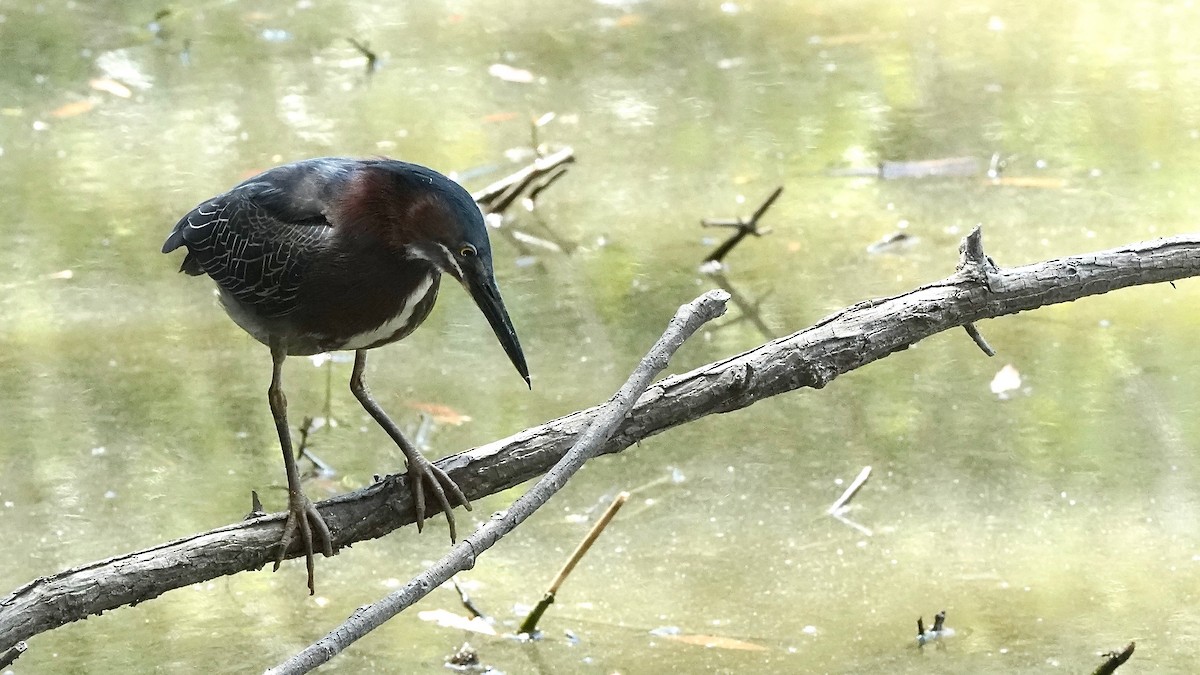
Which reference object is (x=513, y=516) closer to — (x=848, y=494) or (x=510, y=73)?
(x=848, y=494)

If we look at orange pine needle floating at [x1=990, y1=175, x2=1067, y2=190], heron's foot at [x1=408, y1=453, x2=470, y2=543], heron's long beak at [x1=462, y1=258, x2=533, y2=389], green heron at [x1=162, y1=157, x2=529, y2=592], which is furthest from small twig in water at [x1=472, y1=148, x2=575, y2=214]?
heron's long beak at [x1=462, y1=258, x2=533, y2=389]

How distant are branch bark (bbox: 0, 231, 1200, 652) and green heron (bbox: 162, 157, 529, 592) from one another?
6 centimetres

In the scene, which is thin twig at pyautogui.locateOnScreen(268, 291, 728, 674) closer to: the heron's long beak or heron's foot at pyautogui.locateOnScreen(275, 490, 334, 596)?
the heron's long beak

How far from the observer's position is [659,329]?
12.6 feet

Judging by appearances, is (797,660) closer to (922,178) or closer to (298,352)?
(298,352)

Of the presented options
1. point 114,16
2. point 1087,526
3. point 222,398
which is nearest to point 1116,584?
point 1087,526

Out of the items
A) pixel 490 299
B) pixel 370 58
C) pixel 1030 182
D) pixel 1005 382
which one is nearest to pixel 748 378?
pixel 490 299

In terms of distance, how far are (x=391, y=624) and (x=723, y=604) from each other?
0.64 meters

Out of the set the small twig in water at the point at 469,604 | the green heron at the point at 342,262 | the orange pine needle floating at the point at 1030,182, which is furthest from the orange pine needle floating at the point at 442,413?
the orange pine needle floating at the point at 1030,182

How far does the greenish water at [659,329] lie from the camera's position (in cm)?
278

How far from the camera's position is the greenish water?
2.78 m

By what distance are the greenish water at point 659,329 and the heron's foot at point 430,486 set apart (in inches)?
17.1

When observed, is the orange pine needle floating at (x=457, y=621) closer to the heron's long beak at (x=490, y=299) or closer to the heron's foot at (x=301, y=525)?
the heron's foot at (x=301, y=525)

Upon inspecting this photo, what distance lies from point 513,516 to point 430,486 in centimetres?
52
